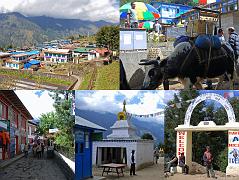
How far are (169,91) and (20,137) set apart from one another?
77.8 inches

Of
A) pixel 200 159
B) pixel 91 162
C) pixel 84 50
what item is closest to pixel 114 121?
pixel 91 162

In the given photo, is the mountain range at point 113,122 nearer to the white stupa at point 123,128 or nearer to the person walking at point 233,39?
the white stupa at point 123,128

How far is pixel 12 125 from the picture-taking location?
5078 mm

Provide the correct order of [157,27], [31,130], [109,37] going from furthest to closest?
[31,130] → [157,27] → [109,37]

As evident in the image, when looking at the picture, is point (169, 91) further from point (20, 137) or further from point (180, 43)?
point (20, 137)

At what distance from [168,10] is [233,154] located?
2261 millimetres

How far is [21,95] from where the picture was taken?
5000 mm

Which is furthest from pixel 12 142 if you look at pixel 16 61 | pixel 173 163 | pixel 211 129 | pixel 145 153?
pixel 211 129

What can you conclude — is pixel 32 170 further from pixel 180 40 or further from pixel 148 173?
pixel 180 40

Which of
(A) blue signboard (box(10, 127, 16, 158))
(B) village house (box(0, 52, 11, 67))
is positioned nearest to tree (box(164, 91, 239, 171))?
(A) blue signboard (box(10, 127, 16, 158))

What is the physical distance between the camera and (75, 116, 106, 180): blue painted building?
493 cm

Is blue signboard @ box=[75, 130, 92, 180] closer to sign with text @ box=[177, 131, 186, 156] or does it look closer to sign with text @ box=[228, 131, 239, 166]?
sign with text @ box=[177, 131, 186, 156]

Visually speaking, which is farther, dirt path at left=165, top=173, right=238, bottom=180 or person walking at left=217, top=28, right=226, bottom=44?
dirt path at left=165, top=173, right=238, bottom=180

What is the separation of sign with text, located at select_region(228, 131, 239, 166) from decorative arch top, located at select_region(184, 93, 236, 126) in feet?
0.68
